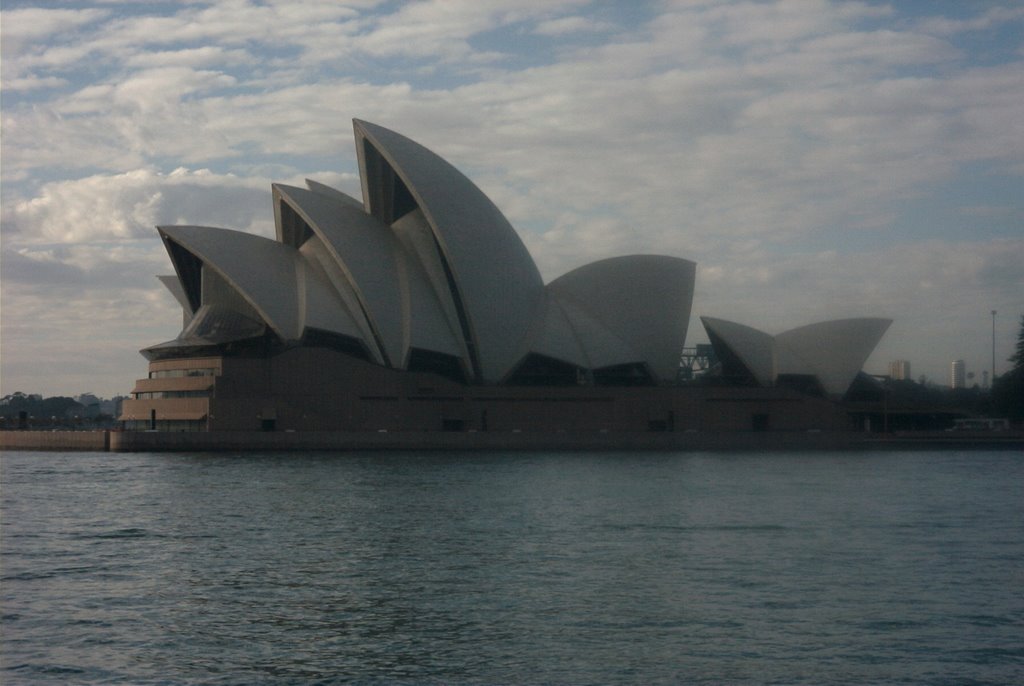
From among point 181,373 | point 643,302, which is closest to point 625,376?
point 643,302

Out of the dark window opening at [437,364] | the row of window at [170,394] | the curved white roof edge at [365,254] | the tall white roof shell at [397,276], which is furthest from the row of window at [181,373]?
the dark window opening at [437,364]

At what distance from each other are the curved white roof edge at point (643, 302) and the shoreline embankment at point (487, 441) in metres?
5.26

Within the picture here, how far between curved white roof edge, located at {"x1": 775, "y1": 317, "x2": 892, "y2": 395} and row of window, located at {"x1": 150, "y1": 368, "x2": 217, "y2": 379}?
32139 millimetres

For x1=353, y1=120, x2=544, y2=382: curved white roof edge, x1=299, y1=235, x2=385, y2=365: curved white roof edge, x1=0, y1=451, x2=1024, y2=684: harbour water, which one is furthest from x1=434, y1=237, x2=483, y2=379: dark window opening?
x1=0, y1=451, x2=1024, y2=684: harbour water

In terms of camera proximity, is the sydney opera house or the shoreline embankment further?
the shoreline embankment

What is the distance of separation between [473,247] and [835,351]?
23.2 meters

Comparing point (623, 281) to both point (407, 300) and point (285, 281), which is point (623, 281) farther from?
point (285, 281)

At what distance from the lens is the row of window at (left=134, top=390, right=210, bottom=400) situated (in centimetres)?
6044

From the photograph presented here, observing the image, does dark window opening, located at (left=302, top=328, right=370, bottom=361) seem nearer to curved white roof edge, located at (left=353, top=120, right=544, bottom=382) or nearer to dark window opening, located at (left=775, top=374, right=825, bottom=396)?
curved white roof edge, located at (left=353, top=120, right=544, bottom=382)

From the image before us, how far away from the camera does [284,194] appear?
57719 millimetres

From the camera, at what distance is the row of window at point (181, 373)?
198 feet

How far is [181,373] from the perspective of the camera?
61.6m

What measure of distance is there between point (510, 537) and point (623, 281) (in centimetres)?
4165

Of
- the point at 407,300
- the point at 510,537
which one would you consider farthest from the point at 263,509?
the point at 407,300
